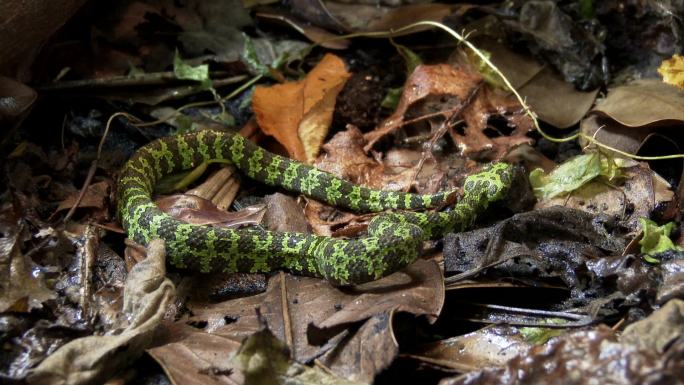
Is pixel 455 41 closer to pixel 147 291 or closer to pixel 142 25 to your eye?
pixel 142 25

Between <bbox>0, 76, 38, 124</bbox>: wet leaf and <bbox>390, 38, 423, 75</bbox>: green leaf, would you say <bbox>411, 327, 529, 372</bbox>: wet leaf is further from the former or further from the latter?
<bbox>0, 76, 38, 124</bbox>: wet leaf

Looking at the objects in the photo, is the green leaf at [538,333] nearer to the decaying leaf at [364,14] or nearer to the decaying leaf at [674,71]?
the decaying leaf at [674,71]

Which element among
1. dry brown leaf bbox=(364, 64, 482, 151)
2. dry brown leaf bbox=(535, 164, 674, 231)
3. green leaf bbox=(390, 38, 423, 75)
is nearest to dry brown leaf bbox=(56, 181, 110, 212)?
dry brown leaf bbox=(364, 64, 482, 151)

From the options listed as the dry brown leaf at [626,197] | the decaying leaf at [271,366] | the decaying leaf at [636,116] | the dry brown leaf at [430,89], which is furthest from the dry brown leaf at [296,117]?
the decaying leaf at [271,366]

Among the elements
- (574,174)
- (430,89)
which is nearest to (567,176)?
(574,174)

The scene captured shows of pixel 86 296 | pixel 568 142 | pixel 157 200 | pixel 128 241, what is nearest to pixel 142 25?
pixel 157 200

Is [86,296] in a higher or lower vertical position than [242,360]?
lower
